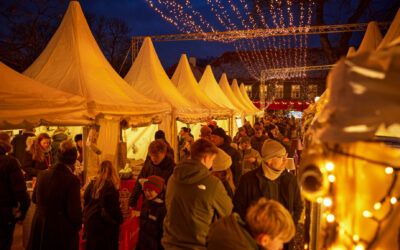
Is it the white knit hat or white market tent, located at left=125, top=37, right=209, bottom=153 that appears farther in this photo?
white market tent, located at left=125, top=37, right=209, bottom=153

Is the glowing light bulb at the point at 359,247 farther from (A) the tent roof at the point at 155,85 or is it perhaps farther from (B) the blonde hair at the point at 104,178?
(A) the tent roof at the point at 155,85

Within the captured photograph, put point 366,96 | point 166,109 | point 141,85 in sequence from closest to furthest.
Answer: point 366,96, point 166,109, point 141,85

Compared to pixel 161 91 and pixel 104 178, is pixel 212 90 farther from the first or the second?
pixel 104 178

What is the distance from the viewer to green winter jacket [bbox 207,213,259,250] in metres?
2.13

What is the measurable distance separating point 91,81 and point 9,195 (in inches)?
145

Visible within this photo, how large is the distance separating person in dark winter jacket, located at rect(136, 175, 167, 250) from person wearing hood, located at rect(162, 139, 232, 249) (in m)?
0.79

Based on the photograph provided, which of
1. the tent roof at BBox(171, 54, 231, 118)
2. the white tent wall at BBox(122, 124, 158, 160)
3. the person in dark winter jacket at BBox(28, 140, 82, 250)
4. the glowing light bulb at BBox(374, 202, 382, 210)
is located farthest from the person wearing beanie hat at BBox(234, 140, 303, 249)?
the tent roof at BBox(171, 54, 231, 118)

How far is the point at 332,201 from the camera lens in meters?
1.78

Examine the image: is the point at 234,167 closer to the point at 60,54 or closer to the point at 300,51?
the point at 60,54

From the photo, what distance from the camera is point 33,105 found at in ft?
19.0

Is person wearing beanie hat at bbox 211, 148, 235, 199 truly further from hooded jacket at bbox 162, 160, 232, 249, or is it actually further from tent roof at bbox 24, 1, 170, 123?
tent roof at bbox 24, 1, 170, 123

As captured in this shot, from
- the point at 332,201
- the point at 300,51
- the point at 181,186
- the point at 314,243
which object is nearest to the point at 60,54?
the point at 181,186

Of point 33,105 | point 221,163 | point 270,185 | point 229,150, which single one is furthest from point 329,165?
point 33,105

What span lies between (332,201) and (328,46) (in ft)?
60.1
